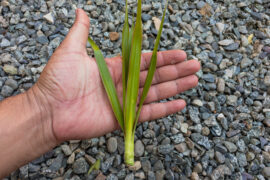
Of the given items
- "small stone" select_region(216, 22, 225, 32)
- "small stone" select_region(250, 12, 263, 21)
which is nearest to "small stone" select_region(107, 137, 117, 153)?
"small stone" select_region(216, 22, 225, 32)

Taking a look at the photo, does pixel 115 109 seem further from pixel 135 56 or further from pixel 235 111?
pixel 235 111

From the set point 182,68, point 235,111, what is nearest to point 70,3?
point 182,68

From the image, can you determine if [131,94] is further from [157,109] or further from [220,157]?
[220,157]

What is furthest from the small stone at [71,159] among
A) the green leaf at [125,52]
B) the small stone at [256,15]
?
the small stone at [256,15]

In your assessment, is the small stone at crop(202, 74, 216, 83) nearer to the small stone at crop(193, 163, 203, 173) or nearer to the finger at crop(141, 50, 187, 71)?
the finger at crop(141, 50, 187, 71)

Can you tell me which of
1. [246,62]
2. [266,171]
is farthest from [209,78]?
[266,171]

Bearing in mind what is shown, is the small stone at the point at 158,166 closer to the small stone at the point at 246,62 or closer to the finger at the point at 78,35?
the finger at the point at 78,35
